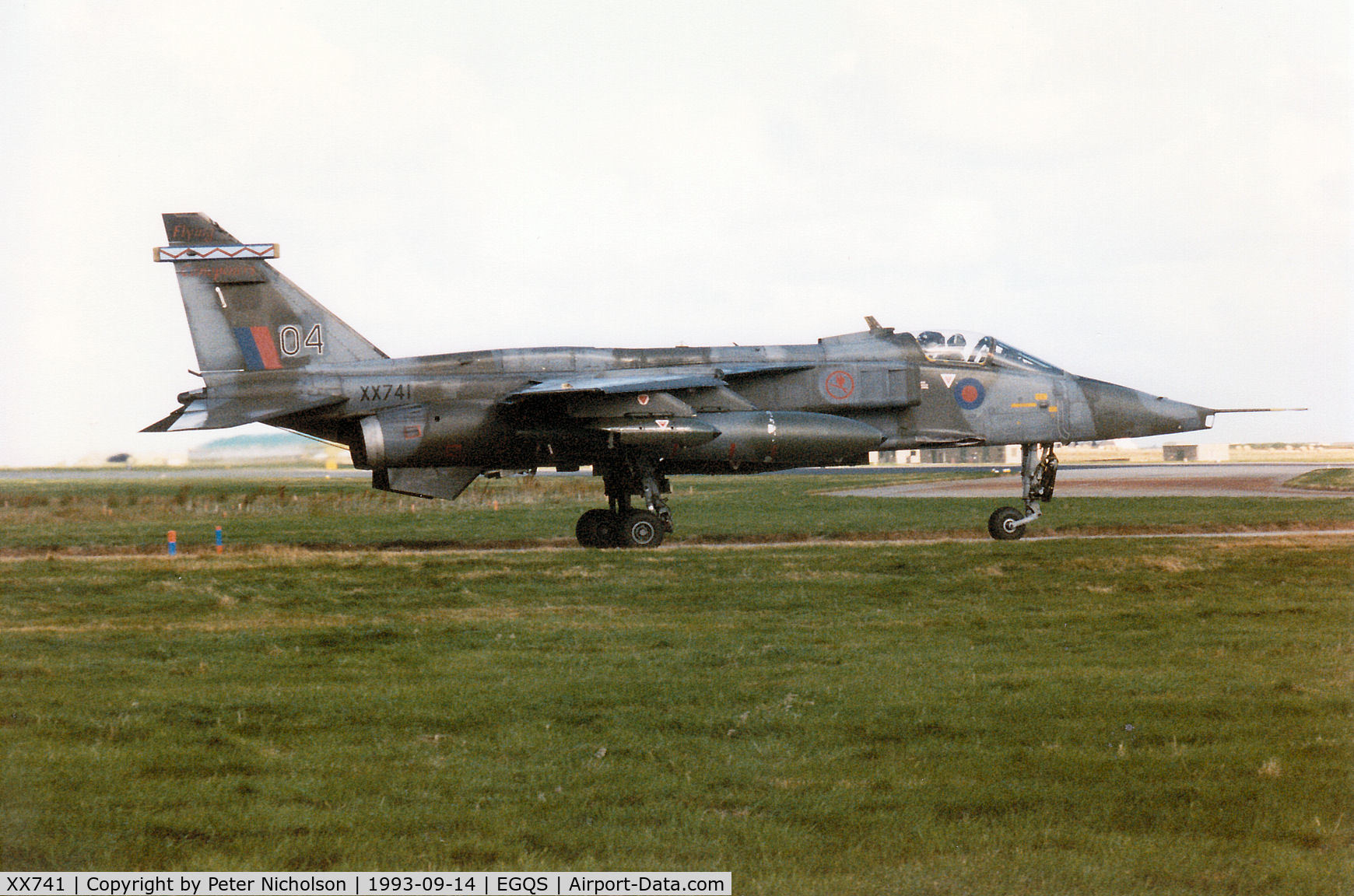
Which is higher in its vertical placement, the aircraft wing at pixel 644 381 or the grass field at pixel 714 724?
the aircraft wing at pixel 644 381

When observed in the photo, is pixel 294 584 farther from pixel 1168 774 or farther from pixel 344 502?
pixel 344 502

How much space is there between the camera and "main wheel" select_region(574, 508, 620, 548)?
2178cm

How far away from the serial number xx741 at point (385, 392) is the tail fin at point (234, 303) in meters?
1.18

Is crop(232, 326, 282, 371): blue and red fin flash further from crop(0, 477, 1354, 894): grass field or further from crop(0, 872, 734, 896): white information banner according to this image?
crop(0, 872, 734, 896): white information banner

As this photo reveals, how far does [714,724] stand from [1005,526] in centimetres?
1551

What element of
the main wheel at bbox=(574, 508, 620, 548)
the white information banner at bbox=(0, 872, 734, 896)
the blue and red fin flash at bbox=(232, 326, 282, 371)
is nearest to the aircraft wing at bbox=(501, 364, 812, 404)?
the main wheel at bbox=(574, 508, 620, 548)

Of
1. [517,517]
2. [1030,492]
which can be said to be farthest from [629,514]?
[517,517]

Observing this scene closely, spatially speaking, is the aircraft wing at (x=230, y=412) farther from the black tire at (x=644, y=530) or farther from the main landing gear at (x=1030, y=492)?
the main landing gear at (x=1030, y=492)

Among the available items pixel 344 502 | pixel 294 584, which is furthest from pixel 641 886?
pixel 344 502

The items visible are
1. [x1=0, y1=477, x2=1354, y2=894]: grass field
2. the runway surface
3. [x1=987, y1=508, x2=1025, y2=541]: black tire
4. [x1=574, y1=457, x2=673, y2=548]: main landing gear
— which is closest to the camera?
[x1=0, y1=477, x2=1354, y2=894]: grass field

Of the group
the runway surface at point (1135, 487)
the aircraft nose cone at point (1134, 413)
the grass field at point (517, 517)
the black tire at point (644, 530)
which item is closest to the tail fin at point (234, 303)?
the grass field at point (517, 517)

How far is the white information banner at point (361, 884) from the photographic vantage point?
5.11 meters

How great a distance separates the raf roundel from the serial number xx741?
10.5 meters

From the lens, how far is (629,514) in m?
21.8
